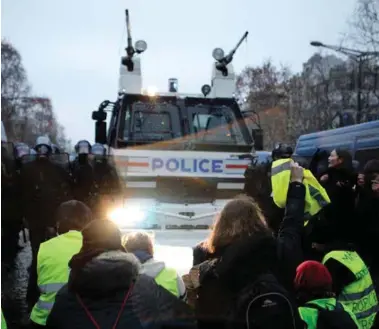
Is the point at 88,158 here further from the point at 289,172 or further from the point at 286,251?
the point at 286,251

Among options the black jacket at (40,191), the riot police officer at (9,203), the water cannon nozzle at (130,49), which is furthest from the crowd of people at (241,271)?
the water cannon nozzle at (130,49)

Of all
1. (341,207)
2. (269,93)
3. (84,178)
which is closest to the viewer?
(341,207)

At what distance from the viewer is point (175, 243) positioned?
587 cm

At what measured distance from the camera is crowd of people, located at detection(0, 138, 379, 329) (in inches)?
102

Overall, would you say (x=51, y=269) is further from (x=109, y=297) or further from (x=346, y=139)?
(x=346, y=139)

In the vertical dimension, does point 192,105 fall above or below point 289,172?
above

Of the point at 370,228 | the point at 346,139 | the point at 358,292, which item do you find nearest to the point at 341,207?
the point at 370,228

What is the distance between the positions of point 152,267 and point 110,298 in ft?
2.72

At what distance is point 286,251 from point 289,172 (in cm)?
71

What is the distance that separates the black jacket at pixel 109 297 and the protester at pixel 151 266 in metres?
0.53

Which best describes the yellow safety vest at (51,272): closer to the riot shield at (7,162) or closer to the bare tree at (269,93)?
the riot shield at (7,162)

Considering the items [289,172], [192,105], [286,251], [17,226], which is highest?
[192,105]

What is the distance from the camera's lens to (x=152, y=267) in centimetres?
341

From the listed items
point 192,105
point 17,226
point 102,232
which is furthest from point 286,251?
point 17,226
